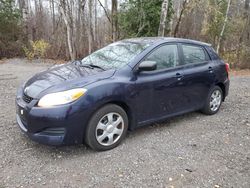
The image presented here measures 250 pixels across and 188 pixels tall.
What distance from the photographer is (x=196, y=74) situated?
16.8 ft

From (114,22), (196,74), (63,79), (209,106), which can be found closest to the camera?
(63,79)

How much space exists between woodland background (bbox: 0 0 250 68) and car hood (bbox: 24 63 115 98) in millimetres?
8415

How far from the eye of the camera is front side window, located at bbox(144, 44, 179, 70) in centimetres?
458

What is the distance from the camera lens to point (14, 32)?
1405 centimetres

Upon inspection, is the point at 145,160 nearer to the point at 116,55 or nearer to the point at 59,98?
the point at 59,98

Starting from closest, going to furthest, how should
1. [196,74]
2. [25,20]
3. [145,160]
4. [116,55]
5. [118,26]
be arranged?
[145,160] < [116,55] < [196,74] < [118,26] < [25,20]

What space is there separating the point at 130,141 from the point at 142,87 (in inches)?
34.4

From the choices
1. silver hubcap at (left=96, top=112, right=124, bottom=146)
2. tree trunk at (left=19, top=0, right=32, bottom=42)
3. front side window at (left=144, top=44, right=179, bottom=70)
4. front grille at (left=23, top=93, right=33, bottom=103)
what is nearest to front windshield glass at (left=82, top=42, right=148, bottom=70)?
front side window at (left=144, top=44, right=179, bottom=70)

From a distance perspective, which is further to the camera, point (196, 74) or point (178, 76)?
point (196, 74)

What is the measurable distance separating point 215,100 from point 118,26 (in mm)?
8585

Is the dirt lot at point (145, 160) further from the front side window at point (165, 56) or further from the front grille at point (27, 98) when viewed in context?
the front side window at point (165, 56)

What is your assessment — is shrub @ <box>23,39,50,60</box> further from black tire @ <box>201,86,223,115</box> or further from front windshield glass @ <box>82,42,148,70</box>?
black tire @ <box>201,86,223,115</box>

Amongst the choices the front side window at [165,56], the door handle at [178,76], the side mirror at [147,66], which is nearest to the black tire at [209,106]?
the door handle at [178,76]

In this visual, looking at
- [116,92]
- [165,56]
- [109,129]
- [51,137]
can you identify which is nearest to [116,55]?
[165,56]
